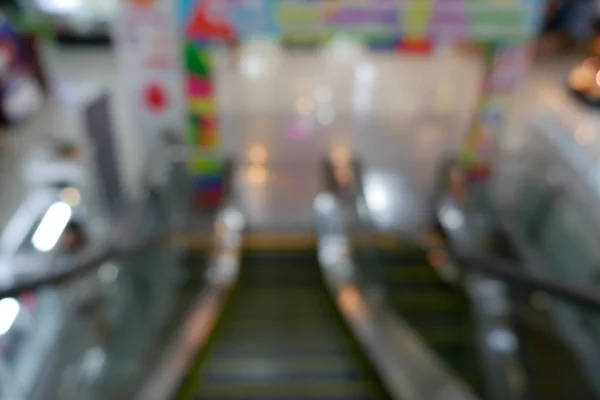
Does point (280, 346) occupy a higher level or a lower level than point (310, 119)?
higher

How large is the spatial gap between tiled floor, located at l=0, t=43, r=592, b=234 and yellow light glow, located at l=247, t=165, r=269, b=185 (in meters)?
0.01

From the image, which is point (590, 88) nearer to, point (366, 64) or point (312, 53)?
point (366, 64)

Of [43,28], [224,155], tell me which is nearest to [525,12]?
[224,155]

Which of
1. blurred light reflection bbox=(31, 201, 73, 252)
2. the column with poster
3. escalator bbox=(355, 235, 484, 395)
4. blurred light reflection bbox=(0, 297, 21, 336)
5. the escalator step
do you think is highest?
the column with poster

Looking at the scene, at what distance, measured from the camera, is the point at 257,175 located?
7.55 meters

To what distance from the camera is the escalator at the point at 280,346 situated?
12.2 feet

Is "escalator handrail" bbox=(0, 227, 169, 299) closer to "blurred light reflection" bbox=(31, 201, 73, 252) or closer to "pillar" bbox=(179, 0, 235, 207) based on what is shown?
"blurred light reflection" bbox=(31, 201, 73, 252)

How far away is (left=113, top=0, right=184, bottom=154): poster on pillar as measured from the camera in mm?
5535

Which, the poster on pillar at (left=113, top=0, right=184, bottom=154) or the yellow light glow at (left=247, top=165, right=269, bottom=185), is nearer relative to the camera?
the poster on pillar at (left=113, top=0, right=184, bottom=154)

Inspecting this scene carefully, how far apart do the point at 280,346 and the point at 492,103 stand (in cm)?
357

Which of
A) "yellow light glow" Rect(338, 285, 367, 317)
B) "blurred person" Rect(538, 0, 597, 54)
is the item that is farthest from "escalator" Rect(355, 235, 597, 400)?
"blurred person" Rect(538, 0, 597, 54)

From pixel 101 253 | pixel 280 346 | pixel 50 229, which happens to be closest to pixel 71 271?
pixel 101 253

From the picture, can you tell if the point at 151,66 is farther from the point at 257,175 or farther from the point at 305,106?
the point at 305,106

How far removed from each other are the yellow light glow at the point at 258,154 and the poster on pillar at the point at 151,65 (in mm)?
1670
